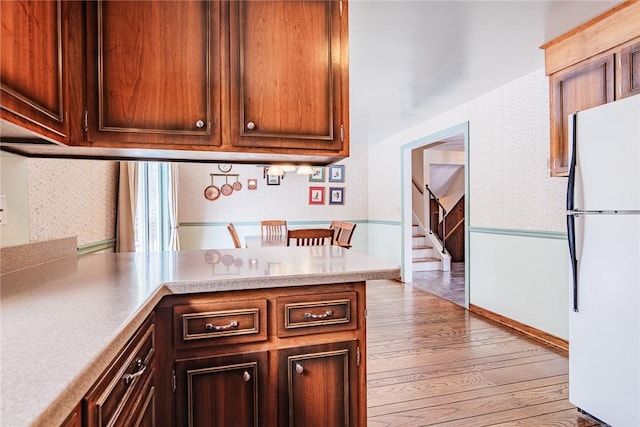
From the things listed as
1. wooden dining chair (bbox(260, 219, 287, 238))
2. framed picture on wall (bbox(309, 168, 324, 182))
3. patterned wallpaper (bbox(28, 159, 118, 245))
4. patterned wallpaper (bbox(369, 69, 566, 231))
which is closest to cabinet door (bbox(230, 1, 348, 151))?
patterned wallpaper (bbox(28, 159, 118, 245))

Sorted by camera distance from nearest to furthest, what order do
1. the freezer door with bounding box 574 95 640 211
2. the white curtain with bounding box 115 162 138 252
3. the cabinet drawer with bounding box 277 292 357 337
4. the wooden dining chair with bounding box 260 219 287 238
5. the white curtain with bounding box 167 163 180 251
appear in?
the cabinet drawer with bounding box 277 292 357 337 < the freezer door with bounding box 574 95 640 211 < the white curtain with bounding box 115 162 138 252 < the white curtain with bounding box 167 163 180 251 < the wooden dining chair with bounding box 260 219 287 238

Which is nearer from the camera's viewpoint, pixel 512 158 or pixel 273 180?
pixel 512 158

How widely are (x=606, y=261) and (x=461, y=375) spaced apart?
1.17 metres

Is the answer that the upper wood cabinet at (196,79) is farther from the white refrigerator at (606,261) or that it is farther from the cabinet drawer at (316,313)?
the white refrigerator at (606,261)

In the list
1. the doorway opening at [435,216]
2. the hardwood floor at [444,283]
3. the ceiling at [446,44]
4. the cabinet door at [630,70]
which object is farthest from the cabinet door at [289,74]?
the hardwood floor at [444,283]

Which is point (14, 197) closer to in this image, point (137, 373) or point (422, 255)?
point (137, 373)

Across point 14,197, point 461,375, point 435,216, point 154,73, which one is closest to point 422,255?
point 435,216

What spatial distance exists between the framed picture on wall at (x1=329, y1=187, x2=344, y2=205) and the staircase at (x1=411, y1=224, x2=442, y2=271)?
1481 millimetres

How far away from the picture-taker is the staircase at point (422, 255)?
6199 millimetres

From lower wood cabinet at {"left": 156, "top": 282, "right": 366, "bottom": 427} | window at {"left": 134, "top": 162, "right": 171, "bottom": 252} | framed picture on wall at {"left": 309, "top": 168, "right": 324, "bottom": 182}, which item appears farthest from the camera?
framed picture on wall at {"left": 309, "top": 168, "right": 324, "bottom": 182}

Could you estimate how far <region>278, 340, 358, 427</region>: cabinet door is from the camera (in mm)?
1370

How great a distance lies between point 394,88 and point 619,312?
2544 mm

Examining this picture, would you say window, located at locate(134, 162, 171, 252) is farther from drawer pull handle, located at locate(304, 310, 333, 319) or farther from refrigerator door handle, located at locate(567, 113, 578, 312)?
refrigerator door handle, located at locate(567, 113, 578, 312)

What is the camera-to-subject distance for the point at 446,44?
2617 mm
